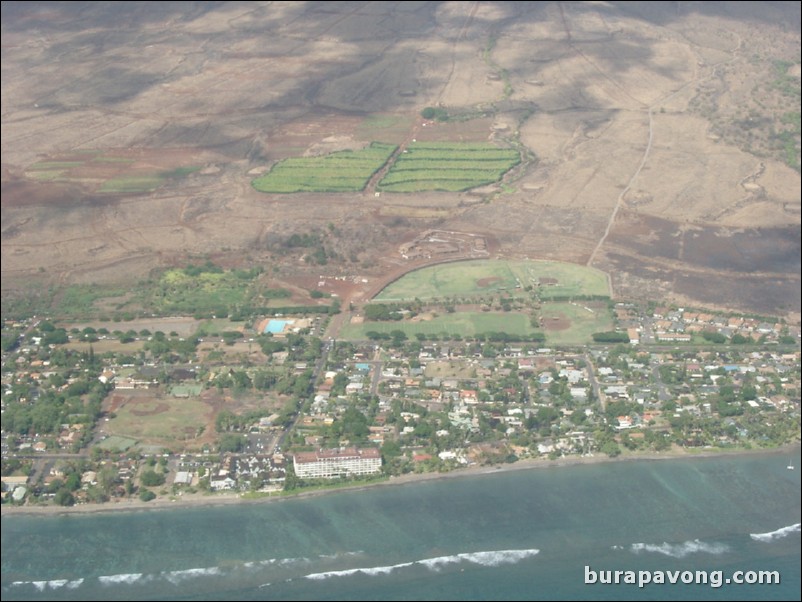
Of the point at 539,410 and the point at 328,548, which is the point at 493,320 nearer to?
the point at 539,410

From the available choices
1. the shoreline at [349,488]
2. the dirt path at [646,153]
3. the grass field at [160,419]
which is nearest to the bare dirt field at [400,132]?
the dirt path at [646,153]

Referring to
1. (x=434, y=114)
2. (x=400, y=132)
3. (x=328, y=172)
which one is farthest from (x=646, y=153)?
(x=328, y=172)

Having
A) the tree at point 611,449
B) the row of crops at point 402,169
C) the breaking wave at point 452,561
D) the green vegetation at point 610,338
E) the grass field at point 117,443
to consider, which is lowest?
the row of crops at point 402,169

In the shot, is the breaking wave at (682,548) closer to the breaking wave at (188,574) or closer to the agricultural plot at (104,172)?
the breaking wave at (188,574)

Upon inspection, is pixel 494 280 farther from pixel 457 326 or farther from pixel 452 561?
pixel 452 561

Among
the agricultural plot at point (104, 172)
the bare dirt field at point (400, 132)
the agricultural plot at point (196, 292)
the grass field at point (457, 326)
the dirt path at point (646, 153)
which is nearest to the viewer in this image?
the grass field at point (457, 326)

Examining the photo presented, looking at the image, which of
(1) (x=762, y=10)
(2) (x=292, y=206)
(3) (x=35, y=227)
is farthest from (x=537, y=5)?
(3) (x=35, y=227)
